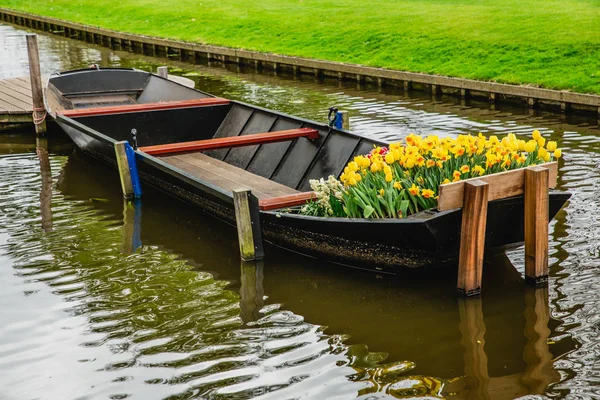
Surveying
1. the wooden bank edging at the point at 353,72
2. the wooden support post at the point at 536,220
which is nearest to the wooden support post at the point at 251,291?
the wooden support post at the point at 536,220

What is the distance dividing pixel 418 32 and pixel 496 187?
15303 mm

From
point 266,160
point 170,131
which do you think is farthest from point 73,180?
point 266,160

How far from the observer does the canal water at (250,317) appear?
22.1 feet

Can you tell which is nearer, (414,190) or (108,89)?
(414,190)

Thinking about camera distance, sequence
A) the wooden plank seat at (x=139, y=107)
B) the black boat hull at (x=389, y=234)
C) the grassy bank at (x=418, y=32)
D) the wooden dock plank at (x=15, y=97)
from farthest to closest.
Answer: the grassy bank at (x=418, y=32), the wooden dock plank at (x=15, y=97), the wooden plank seat at (x=139, y=107), the black boat hull at (x=389, y=234)

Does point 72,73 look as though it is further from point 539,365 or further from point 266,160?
point 539,365

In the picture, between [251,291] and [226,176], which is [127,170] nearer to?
[226,176]

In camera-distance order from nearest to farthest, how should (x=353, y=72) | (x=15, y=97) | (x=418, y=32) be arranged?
(x=15, y=97), (x=353, y=72), (x=418, y=32)

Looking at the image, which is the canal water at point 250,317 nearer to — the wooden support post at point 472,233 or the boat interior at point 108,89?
the wooden support post at point 472,233

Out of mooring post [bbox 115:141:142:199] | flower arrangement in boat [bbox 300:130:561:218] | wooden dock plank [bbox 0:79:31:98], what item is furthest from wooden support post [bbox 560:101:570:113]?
wooden dock plank [bbox 0:79:31:98]

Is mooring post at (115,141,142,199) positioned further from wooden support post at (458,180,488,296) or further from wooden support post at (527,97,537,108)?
wooden support post at (527,97,537,108)

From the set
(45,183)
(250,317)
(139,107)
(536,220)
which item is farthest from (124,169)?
(536,220)

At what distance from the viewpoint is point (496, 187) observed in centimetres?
803

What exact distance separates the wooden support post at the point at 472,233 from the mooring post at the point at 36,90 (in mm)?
10264
